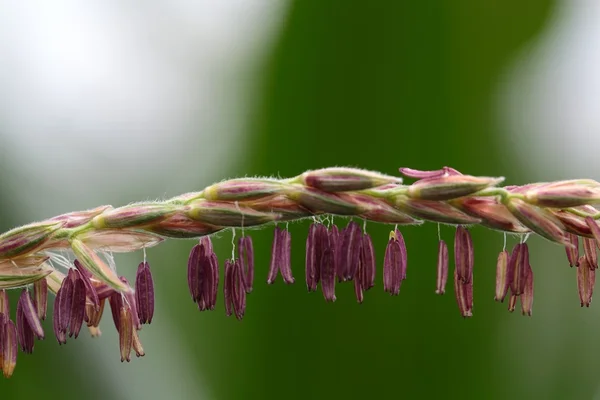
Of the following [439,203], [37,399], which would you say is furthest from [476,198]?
[37,399]

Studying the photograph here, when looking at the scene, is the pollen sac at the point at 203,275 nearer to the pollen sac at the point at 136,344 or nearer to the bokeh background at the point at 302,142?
the pollen sac at the point at 136,344

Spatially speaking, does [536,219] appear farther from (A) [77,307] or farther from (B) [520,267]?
(A) [77,307]

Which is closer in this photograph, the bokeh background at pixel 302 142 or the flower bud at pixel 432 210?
the flower bud at pixel 432 210

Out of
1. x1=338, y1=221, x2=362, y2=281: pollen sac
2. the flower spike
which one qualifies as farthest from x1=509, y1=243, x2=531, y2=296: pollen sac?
x1=338, y1=221, x2=362, y2=281: pollen sac

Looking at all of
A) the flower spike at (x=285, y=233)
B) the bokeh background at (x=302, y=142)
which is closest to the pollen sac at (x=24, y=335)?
the flower spike at (x=285, y=233)

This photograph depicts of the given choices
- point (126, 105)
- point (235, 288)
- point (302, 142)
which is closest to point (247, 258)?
point (235, 288)

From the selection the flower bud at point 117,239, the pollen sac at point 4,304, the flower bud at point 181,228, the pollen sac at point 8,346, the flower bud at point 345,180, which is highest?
the flower bud at point 345,180

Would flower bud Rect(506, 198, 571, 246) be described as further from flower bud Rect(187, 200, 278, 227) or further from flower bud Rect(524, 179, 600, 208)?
flower bud Rect(187, 200, 278, 227)

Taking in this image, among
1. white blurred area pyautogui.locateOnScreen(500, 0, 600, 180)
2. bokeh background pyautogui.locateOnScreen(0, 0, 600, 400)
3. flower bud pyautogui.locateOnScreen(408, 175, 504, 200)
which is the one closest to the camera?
flower bud pyautogui.locateOnScreen(408, 175, 504, 200)
